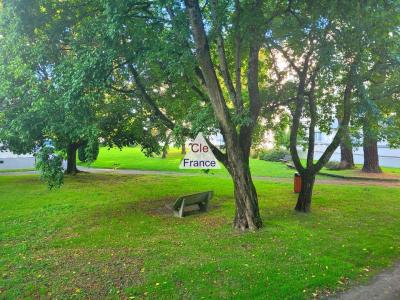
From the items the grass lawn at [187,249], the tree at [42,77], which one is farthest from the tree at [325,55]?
the tree at [42,77]

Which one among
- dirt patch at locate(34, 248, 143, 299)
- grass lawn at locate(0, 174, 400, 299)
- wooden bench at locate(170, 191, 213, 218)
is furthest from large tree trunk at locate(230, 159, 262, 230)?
dirt patch at locate(34, 248, 143, 299)

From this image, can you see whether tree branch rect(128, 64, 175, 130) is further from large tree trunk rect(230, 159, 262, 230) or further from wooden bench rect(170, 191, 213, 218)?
large tree trunk rect(230, 159, 262, 230)

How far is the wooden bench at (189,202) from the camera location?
34.6 feet

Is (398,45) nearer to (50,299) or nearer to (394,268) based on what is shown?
(394,268)

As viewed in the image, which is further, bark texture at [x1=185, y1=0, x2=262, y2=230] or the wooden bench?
the wooden bench

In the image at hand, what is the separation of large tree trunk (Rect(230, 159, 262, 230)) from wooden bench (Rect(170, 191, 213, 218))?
2085 millimetres

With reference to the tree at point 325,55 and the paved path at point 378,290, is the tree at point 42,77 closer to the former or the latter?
the tree at point 325,55

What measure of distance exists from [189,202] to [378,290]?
5.84 metres

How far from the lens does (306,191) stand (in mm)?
10680

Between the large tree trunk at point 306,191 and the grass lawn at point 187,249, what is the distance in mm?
378

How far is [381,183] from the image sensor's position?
714 inches

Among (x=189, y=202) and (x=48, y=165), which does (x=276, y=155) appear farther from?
(x=48, y=165)

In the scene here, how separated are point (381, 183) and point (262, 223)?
11.2 meters

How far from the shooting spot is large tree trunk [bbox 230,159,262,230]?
866 cm
